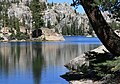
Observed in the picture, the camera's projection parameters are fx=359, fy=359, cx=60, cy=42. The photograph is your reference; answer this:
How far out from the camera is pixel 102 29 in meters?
16.2

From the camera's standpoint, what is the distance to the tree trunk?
52.9 feet

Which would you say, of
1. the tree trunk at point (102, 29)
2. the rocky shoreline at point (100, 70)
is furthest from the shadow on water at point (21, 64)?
the tree trunk at point (102, 29)

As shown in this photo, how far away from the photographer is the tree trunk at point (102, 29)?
16.1 meters

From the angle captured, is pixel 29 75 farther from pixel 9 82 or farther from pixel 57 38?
pixel 57 38

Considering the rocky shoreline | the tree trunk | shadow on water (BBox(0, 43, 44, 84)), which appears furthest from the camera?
shadow on water (BBox(0, 43, 44, 84))

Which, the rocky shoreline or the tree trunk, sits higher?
the tree trunk

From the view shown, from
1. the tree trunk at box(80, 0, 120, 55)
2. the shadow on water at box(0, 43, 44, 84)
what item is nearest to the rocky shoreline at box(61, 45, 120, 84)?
the tree trunk at box(80, 0, 120, 55)

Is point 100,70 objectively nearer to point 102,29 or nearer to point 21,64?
point 102,29

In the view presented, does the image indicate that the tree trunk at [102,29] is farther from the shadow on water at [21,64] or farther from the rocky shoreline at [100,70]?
the shadow on water at [21,64]

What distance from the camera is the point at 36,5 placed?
154875 millimetres

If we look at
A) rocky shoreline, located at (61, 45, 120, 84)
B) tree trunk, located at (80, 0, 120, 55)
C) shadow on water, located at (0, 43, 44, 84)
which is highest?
tree trunk, located at (80, 0, 120, 55)

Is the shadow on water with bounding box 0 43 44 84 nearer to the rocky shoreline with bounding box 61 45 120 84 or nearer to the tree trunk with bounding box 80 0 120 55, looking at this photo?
the rocky shoreline with bounding box 61 45 120 84

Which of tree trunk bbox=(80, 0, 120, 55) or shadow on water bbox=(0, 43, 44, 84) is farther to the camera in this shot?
shadow on water bbox=(0, 43, 44, 84)

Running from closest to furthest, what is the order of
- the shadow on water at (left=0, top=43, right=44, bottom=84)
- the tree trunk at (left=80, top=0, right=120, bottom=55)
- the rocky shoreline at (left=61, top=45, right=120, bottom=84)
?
1. the rocky shoreline at (left=61, top=45, right=120, bottom=84)
2. the tree trunk at (left=80, top=0, right=120, bottom=55)
3. the shadow on water at (left=0, top=43, right=44, bottom=84)
